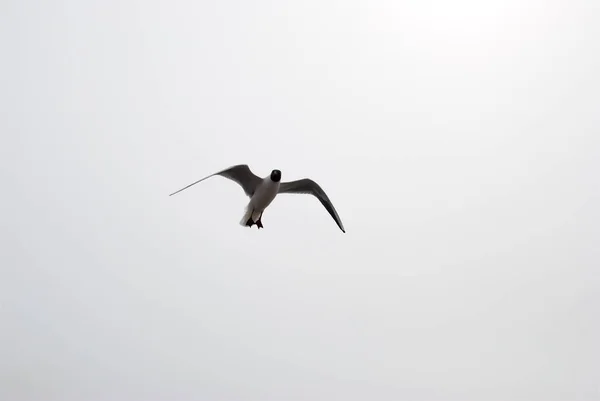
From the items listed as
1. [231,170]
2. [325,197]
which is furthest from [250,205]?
[325,197]

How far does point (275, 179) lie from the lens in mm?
12633

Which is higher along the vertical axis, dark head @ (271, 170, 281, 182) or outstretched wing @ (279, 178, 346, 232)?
outstretched wing @ (279, 178, 346, 232)

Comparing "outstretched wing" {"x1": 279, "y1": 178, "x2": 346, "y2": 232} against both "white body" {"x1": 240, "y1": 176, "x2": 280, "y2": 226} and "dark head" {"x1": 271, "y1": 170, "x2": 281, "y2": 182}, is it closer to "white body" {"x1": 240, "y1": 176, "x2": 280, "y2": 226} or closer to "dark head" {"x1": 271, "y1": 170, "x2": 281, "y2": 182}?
"white body" {"x1": 240, "y1": 176, "x2": 280, "y2": 226}

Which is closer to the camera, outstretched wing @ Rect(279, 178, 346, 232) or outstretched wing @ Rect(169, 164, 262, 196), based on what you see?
outstretched wing @ Rect(169, 164, 262, 196)

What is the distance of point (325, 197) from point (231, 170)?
2570 millimetres

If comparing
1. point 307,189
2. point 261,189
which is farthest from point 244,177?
point 307,189

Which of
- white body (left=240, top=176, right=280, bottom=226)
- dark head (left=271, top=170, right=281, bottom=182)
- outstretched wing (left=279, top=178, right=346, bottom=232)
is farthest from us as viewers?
outstretched wing (left=279, top=178, right=346, bottom=232)

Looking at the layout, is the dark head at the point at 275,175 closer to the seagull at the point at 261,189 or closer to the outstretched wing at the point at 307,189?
the seagull at the point at 261,189

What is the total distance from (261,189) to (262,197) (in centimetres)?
19

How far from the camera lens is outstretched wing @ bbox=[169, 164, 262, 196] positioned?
509 inches

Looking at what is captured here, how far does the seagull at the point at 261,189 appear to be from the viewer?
12.8 meters

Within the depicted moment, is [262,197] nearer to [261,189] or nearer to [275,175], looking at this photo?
[261,189]

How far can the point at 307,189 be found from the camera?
14.1 meters

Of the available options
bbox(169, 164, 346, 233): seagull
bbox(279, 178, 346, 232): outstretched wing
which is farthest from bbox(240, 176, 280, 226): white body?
bbox(279, 178, 346, 232): outstretched wing
